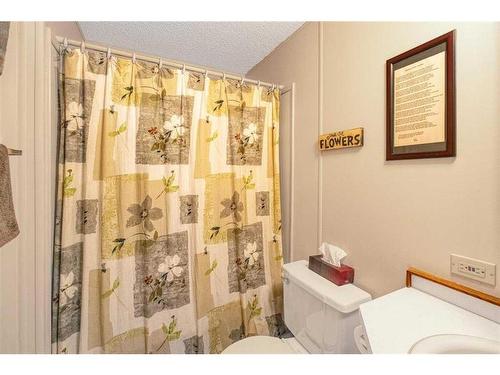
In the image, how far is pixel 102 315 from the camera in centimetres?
114

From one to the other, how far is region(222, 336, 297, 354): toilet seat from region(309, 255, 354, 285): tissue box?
39cm

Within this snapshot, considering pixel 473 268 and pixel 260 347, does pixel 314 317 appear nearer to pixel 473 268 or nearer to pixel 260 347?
pixel 260 347

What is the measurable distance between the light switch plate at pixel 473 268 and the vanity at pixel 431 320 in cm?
4

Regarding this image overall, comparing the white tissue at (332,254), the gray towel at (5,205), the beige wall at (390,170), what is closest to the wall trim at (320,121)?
the beige wall at (390,170)

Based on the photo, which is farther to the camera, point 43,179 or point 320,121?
point 320,121

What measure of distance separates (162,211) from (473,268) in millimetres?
1314

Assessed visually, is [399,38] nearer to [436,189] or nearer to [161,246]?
[436,189]

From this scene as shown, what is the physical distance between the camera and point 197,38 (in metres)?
1.53

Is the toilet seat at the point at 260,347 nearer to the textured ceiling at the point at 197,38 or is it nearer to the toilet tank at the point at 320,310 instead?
the toilet tank at the point at 320,310

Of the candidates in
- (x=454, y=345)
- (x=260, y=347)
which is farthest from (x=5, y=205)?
(x=454, y=345)

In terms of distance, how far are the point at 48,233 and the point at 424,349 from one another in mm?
1343

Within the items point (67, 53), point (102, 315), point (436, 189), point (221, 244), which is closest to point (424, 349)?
point (436, 189)

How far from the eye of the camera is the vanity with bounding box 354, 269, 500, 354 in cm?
56
